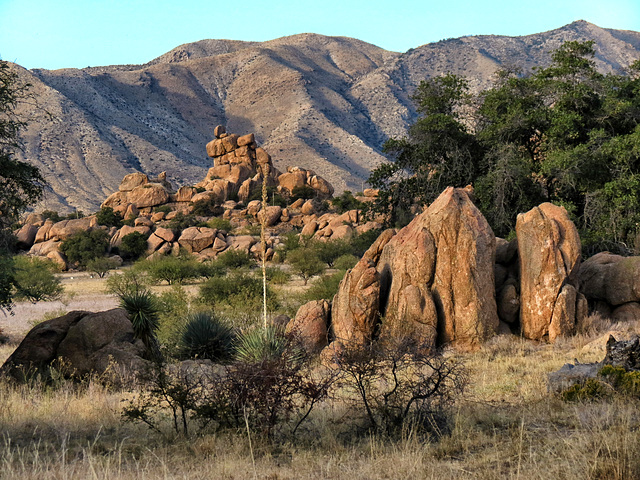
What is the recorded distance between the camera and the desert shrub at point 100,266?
4288 cm

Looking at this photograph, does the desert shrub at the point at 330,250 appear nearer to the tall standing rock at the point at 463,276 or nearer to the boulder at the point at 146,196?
the tall standing rock at the point at 463,276

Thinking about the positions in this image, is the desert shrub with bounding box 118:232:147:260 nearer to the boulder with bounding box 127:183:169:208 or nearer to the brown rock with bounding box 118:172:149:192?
the boulder with bounding box 127:183:169:208

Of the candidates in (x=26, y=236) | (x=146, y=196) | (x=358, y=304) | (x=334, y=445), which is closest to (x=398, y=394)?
(x=334, y=445)

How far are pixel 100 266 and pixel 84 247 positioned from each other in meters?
5.61

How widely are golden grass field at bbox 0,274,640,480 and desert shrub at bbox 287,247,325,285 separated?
2520cm

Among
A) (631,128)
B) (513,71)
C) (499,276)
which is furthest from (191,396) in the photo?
(513,71)

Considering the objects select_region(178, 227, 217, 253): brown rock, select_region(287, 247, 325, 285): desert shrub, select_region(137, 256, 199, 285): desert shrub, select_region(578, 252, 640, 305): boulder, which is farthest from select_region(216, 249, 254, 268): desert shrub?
select_region(578, 252, 640, 305): boulder

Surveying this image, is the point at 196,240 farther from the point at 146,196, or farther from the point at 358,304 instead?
the point at 358,304

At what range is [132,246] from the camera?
161ft

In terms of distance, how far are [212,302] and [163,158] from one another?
83.5 m

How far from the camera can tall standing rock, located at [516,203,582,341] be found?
13.4 m

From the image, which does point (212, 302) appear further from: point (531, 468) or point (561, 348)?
point (531, 468)

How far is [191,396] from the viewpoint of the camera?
7230 mm

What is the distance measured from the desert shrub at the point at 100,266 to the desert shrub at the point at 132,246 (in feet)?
14.2
